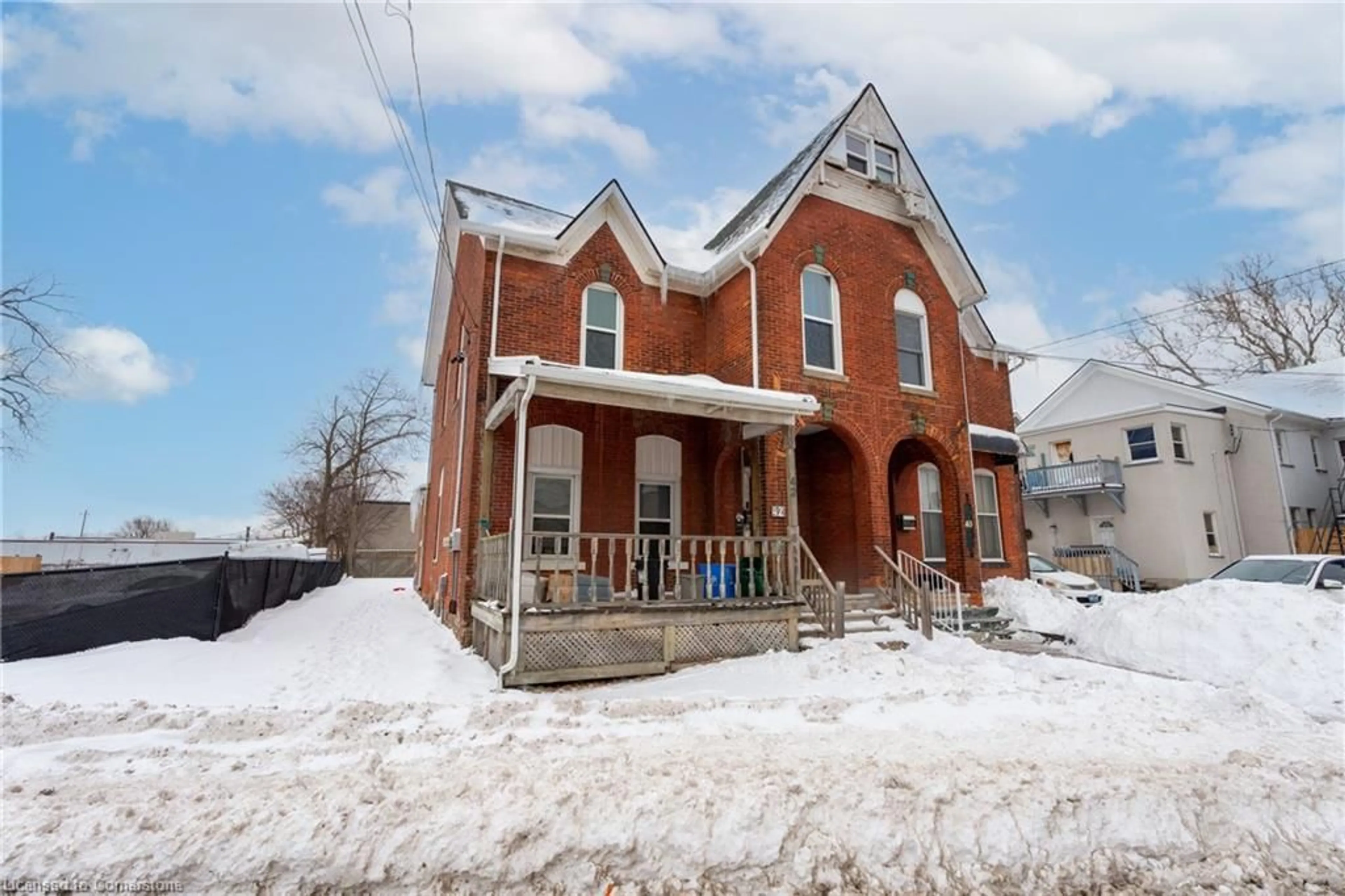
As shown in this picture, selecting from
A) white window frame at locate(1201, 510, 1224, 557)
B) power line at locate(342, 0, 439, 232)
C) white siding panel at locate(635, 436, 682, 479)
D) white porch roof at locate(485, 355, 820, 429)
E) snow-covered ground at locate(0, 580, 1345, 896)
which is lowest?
snow-covered ground at locate(0, 580, 1345, 896)

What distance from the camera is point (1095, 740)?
5.11 m

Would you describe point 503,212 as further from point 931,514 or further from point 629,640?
point 931,514

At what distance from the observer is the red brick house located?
8250 mm

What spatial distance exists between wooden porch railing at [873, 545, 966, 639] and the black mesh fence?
10.5m

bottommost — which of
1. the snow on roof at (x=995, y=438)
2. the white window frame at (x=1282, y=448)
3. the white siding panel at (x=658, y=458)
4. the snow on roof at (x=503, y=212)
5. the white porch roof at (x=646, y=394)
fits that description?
the white siding panel at (x=658, y=458)

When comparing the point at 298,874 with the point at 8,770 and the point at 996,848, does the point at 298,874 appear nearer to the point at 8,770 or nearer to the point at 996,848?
the point at 8,770

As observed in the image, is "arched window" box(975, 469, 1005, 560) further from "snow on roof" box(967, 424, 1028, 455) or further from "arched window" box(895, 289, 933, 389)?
"arched window" box(895, 289, 933, 389)

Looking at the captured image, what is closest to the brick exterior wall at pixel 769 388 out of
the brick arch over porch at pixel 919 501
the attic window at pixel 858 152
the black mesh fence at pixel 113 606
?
the brick arch over porch at pixel 919 501

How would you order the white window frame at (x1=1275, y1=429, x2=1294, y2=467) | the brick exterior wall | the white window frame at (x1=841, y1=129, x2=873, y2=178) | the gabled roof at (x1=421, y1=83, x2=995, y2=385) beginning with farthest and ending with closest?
the white window frame at (x1=1275, y1=429, x2=1294, y2=467) → the white window frame at (x1=841, y1=129, x2=873, y2=178) → the gabled roof at (x1=421, y1=83, x2=995, y2=385) → the brick exterior wall

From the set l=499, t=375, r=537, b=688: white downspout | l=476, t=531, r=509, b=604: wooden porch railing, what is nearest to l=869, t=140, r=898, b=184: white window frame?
l=499, t=375, r=537, b=688: white downspout

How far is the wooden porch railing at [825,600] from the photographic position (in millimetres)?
8805

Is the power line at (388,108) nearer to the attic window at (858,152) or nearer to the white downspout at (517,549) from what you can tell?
the white downspout at (517,549)

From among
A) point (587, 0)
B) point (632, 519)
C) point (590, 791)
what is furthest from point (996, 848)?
point (587, 0)

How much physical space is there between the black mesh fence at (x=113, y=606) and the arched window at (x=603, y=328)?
6.72m
